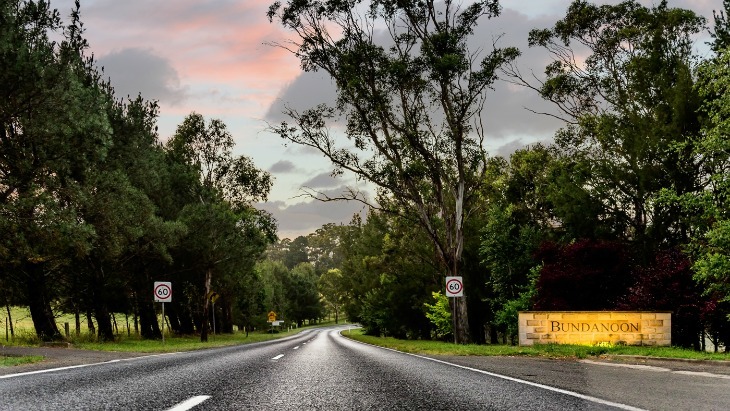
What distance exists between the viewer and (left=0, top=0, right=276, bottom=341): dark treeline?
812 inches

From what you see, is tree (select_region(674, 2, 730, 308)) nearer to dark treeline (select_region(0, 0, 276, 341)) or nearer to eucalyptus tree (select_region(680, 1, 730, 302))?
eucalyptus tree (select_region(680, 1, 730, 302))

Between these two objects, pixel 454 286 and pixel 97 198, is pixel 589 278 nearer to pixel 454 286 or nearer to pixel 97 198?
pixel 454 286

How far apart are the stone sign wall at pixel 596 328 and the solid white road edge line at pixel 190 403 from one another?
639 inches

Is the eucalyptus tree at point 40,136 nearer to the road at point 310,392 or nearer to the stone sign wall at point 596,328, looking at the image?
the road at point 310,392

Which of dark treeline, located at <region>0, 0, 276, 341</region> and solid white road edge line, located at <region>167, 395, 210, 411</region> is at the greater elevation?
dark treeline, located at <region>0, 0, 276, 341</region>

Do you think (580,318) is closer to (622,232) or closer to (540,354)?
(540,354)

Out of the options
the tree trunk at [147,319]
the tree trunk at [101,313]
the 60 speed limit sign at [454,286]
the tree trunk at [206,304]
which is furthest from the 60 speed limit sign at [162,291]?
the tree trunk at [147,319]

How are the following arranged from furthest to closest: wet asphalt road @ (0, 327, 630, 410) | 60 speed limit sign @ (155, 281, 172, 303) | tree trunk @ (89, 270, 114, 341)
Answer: tree trunk @ (89, 270, 114, 341) → 60 speed limit sign @ (155, 281, 172, 303) → wet asphalt road @ (0, 327, 630, 410)

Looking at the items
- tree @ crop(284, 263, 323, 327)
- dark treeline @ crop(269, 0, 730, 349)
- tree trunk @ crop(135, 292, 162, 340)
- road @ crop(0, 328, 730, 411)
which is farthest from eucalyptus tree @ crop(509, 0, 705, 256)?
tree @ crop(284, 263, 323, 327)

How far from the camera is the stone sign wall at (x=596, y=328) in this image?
727 inches

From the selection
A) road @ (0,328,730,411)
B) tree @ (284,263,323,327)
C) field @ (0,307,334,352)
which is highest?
road @ (0,328,730,411)

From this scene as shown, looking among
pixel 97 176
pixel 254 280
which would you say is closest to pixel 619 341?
pixel 97 176

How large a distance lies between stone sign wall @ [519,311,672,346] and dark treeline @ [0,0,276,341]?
1687 centimetres

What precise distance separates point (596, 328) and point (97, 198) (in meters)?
20.7
